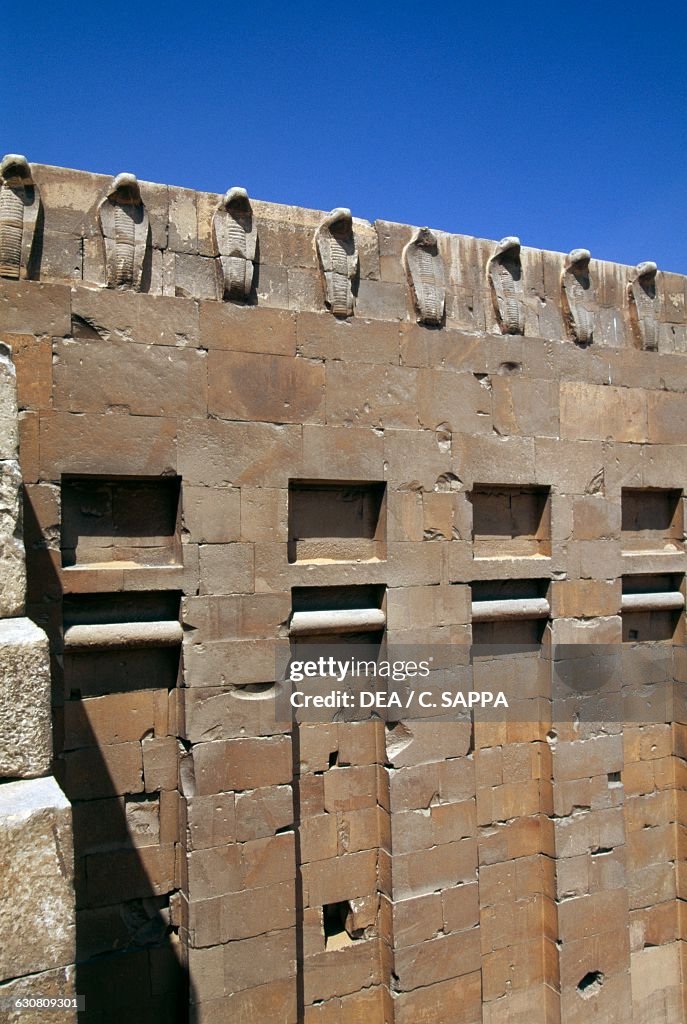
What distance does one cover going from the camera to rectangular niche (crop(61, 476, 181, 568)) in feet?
18.6

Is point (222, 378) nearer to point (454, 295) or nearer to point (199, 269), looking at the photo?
point (199, 269)

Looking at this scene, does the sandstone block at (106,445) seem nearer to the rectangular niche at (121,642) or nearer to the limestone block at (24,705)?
the rectangular niche at (121,642)

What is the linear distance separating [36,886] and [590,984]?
637cm

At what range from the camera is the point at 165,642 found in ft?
19.2

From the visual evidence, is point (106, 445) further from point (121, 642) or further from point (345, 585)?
point (345, 585)

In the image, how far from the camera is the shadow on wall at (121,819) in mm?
→ 5613

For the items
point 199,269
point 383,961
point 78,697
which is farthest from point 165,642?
point 383,961

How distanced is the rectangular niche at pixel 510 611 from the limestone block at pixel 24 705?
14.7 feet

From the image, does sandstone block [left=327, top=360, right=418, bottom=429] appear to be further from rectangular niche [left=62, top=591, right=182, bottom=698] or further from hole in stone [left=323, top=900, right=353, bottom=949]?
hole in stone [left=323, top=900, right=353, bottom=949]

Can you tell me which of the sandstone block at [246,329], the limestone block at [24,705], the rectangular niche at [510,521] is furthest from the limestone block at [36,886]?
the rectangular niche at [510,521]

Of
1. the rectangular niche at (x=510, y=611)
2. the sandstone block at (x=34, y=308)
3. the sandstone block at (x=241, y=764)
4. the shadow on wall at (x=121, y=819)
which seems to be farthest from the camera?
the rectangular niche at (x=510, y=611)

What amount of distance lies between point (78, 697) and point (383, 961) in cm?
342

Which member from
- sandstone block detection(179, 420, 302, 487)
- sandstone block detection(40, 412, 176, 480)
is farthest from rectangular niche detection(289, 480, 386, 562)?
sandstone block detection(40, 412, 176, 480)

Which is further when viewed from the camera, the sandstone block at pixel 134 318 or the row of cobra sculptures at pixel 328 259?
the sandstone block at pixel 134 318
